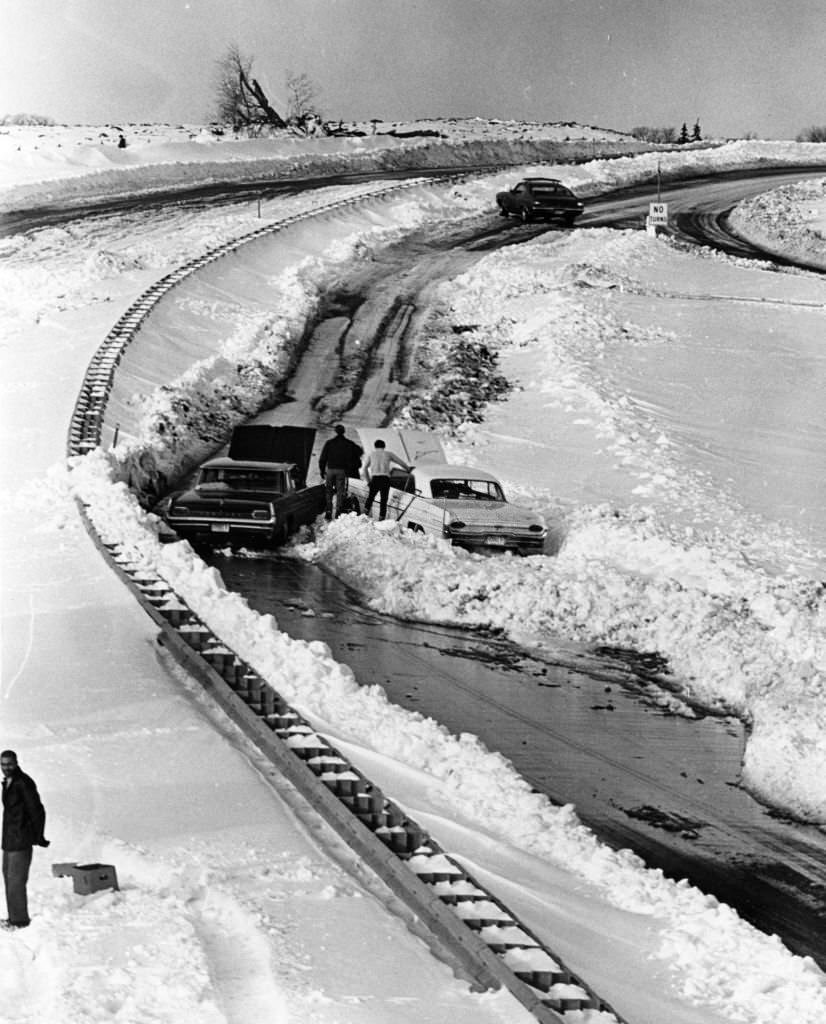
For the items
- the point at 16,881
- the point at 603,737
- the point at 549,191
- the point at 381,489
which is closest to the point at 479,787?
the point at 603,737

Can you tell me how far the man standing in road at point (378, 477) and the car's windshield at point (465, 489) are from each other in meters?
0.64

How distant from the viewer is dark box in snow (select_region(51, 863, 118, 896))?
29.6 feet

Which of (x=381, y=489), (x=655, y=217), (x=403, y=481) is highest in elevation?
(x=655, y=217)

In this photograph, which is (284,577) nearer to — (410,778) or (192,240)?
(410,778)

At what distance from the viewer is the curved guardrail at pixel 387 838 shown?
8.60 m

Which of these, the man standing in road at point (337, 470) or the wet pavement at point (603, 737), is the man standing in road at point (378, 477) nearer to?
the man standing in road at point (337, 470)

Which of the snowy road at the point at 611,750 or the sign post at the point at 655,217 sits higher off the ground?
the sign post at the point at 655,217

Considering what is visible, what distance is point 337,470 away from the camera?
22375 millimetres

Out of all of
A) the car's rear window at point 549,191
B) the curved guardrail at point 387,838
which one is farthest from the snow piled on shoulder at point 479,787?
the car's rear window at point 549,191

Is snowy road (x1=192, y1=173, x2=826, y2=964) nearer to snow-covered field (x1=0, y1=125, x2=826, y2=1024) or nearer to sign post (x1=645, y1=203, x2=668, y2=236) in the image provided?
snow-covered field (x1=0, y1=125, x2=826, y2=1024)

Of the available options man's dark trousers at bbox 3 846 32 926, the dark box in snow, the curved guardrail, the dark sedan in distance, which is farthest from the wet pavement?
the dark sedan in distance

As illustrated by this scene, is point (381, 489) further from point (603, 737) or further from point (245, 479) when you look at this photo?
point (603, 737)

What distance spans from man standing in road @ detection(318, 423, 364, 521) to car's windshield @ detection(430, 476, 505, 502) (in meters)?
1.48

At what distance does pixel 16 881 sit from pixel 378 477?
13440 millimetres
